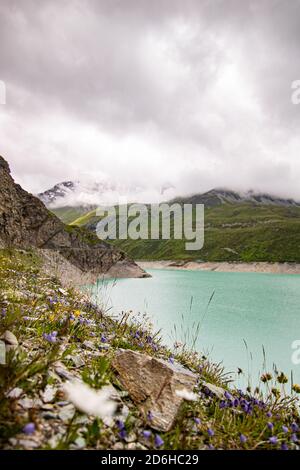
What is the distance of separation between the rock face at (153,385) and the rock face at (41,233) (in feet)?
64.8

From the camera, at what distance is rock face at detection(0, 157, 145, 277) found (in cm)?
4306

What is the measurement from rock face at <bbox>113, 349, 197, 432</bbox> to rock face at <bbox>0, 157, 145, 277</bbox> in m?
19.8

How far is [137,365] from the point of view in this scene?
399 centimetres

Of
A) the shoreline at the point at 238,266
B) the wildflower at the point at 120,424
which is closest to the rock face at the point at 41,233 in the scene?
the wildflower at the point at 120,424

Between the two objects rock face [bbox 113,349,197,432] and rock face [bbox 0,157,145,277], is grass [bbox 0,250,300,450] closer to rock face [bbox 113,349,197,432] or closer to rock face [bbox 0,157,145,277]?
rock face [bbox 113,349,197,432]

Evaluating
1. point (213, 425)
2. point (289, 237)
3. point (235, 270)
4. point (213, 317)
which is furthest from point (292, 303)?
point (289, 237)

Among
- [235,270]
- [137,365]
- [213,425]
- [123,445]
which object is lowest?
[235,270]

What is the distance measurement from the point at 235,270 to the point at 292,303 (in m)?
104

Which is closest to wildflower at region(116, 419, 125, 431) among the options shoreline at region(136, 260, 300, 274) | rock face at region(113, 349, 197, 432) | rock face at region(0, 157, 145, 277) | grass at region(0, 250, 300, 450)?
grass at region(0, 250, 300, 450)

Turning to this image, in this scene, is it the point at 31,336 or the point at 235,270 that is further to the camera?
the point at 235,270

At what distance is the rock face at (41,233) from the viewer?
4306 cm

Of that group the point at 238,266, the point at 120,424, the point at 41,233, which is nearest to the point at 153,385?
the point at 120,424
